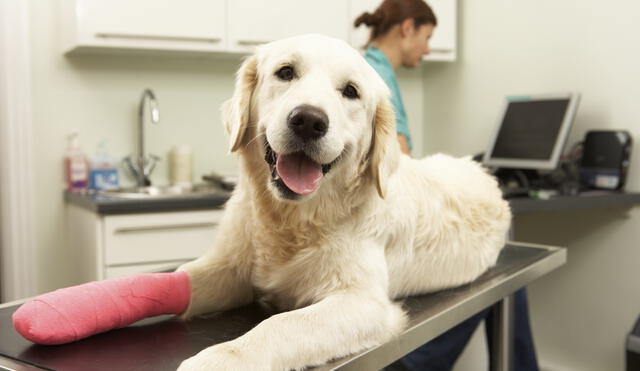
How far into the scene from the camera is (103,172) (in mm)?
3004

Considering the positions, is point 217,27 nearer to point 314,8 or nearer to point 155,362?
point 314,8

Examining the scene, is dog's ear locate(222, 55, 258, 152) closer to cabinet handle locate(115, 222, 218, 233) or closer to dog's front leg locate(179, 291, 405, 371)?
dog's front leg locate(179, 291, 405, 371)

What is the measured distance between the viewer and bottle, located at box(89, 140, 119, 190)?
3.00 meters

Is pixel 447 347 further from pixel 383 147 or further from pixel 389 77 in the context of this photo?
pixel 389 77

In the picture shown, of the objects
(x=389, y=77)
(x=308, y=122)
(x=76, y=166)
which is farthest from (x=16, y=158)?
(x=308, y=122)

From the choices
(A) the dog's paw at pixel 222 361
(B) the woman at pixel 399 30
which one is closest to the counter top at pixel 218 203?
(B) the woman at pixel 399 30

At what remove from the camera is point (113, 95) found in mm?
3139

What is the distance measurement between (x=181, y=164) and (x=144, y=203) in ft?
2.42

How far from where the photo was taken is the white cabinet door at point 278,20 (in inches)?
118

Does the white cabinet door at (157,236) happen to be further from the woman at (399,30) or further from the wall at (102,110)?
the woman at (399,30)

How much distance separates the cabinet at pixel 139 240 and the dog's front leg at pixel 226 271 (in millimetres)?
1307

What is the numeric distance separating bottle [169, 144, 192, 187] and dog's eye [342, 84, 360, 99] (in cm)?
223

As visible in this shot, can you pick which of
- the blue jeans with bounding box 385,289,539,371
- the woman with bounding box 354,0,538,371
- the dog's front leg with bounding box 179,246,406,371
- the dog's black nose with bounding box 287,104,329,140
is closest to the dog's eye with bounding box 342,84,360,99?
the dog's black nose with bounding box 287,104,329,140

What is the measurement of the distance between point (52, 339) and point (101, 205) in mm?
1600
